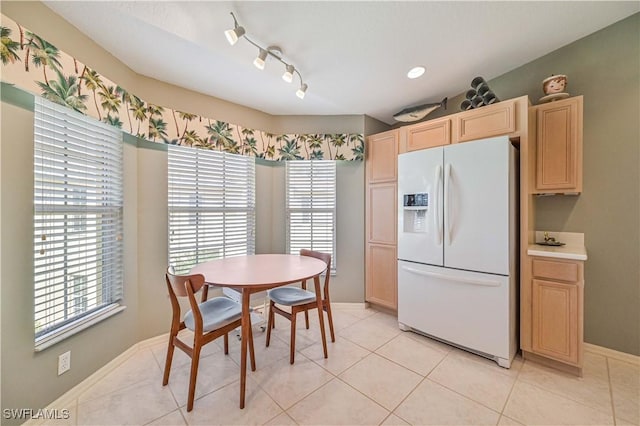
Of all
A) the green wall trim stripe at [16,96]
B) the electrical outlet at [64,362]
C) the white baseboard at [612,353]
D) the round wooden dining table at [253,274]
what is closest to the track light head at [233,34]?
the green wall trim stripe at [16,96]

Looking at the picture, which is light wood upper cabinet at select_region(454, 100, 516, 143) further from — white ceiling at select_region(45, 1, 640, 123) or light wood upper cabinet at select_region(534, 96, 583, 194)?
white ceiling at select_region(45, 1, 640, 123)

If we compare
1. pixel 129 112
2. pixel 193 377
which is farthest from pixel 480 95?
pixel 193 377

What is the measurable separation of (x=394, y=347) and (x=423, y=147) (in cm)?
199

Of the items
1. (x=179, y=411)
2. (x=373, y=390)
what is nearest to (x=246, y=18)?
(x=179, y=411)

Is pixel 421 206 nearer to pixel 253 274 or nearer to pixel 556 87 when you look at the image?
pixel 556 87

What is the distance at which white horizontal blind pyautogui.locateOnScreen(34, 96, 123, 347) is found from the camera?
1.45 metres

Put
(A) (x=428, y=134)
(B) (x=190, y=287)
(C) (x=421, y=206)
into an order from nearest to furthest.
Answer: (B) (x=190, y=287) < (C) (x=421, y=206) < (A) (x=428, y=134)

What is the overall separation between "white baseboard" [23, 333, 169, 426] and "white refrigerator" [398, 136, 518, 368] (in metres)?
2.46

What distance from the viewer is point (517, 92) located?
2.37 m

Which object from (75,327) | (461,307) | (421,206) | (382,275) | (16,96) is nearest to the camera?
(16,96)

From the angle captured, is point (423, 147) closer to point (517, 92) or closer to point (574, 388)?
point (517, 92)

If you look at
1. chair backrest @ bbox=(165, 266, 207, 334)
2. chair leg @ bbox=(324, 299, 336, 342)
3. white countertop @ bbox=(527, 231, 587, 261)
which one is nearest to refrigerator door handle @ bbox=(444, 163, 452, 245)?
white countertop @ bbox=(527, 231, 587, 261)

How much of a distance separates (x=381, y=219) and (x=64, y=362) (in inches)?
113

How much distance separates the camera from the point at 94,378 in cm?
173
